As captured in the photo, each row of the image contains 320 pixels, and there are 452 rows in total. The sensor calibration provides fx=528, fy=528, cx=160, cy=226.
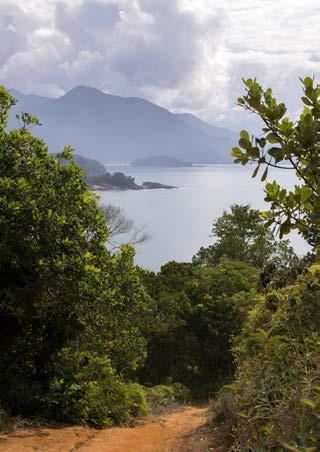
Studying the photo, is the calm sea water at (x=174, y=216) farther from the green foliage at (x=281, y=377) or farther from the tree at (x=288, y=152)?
the tree at (x=288, y=152)

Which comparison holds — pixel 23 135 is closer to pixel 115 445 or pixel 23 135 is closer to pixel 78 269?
pixel 78 269

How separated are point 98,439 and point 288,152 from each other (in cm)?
615

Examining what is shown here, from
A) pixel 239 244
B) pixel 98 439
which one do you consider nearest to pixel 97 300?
pixel 98 439

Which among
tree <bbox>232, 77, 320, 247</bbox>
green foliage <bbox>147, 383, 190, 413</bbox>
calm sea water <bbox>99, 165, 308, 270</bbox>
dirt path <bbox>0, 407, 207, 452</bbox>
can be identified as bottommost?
green foliage <bbox>147, 383, 190, 413</bbox>

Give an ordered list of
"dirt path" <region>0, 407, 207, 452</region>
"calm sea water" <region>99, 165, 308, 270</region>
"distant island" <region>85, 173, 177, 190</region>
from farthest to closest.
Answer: "distant island" <region>85, 173, 177, 190</region>
"calm sea water" <region>99, 165, 308, 270</region>
"dirt path" <region>0, 407, 207, 452</region>

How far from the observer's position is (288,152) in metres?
2.66

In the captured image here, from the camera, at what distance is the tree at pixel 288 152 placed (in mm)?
2598

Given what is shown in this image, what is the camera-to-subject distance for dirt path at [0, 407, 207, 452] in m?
6.77

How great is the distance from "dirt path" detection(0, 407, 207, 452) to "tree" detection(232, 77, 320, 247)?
4489mm

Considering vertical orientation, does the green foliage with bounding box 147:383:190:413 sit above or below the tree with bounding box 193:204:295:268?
below

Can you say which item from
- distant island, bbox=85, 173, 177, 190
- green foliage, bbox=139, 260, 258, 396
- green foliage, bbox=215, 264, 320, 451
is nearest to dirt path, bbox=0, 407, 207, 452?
green foliage, bbox=215, 264, 320, 451

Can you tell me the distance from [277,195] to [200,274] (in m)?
20.3

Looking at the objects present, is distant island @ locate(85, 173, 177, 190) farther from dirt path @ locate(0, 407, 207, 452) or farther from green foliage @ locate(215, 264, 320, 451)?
green foliage @ locate(215, 264, 320, 451)

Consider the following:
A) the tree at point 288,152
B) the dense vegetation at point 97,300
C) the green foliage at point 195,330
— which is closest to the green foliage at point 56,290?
the dense vegetation at point 97,300
